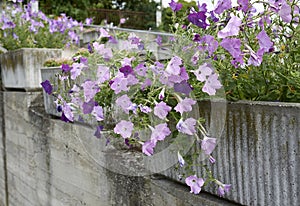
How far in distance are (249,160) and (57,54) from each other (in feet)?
7.56

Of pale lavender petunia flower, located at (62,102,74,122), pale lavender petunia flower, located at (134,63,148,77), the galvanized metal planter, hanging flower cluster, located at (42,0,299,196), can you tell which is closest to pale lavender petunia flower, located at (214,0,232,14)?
hanging flower cluster, located at (42,0,299,196)

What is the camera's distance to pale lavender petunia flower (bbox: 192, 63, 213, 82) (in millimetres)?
1336

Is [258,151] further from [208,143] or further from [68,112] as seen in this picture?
[68,112]

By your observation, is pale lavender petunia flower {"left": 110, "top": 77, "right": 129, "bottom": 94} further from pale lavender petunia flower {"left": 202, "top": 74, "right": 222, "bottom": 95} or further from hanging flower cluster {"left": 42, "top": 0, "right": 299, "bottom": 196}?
pale lavender petunia flower {"left": 202, "top": 74, "right": 222, "bottom": 95}

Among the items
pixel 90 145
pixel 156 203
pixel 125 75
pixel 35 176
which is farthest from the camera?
pixel 35 176

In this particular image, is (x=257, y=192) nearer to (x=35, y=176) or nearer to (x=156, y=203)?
(x=156, y=203)

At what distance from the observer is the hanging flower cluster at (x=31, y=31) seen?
156 inches

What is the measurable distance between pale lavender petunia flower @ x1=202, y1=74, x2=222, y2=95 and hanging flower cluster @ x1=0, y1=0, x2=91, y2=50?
274 cm

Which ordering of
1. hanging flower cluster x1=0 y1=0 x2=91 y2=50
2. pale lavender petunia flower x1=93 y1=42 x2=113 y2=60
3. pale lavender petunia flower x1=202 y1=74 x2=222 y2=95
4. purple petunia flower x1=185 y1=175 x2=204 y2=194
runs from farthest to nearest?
1. hanging flower cluster x1=0 y1=0 x2=91 y2=50
2. pale lavender petunia flower x1=93 y1=42 x2=113 y2=60
3. purple petunia flower x1=185 y1=175 x2=204 y2=194
4. pale lavender petunia flower x1=202 y1=74 x2=222 y2=95

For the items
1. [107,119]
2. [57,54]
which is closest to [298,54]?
[107,119]

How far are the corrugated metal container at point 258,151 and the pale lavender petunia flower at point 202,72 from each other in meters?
0.13

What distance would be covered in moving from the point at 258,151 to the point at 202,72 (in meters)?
0.30

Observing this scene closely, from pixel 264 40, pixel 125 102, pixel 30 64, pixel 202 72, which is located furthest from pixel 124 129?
pixel 30 64

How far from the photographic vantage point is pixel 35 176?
3.14 metres
